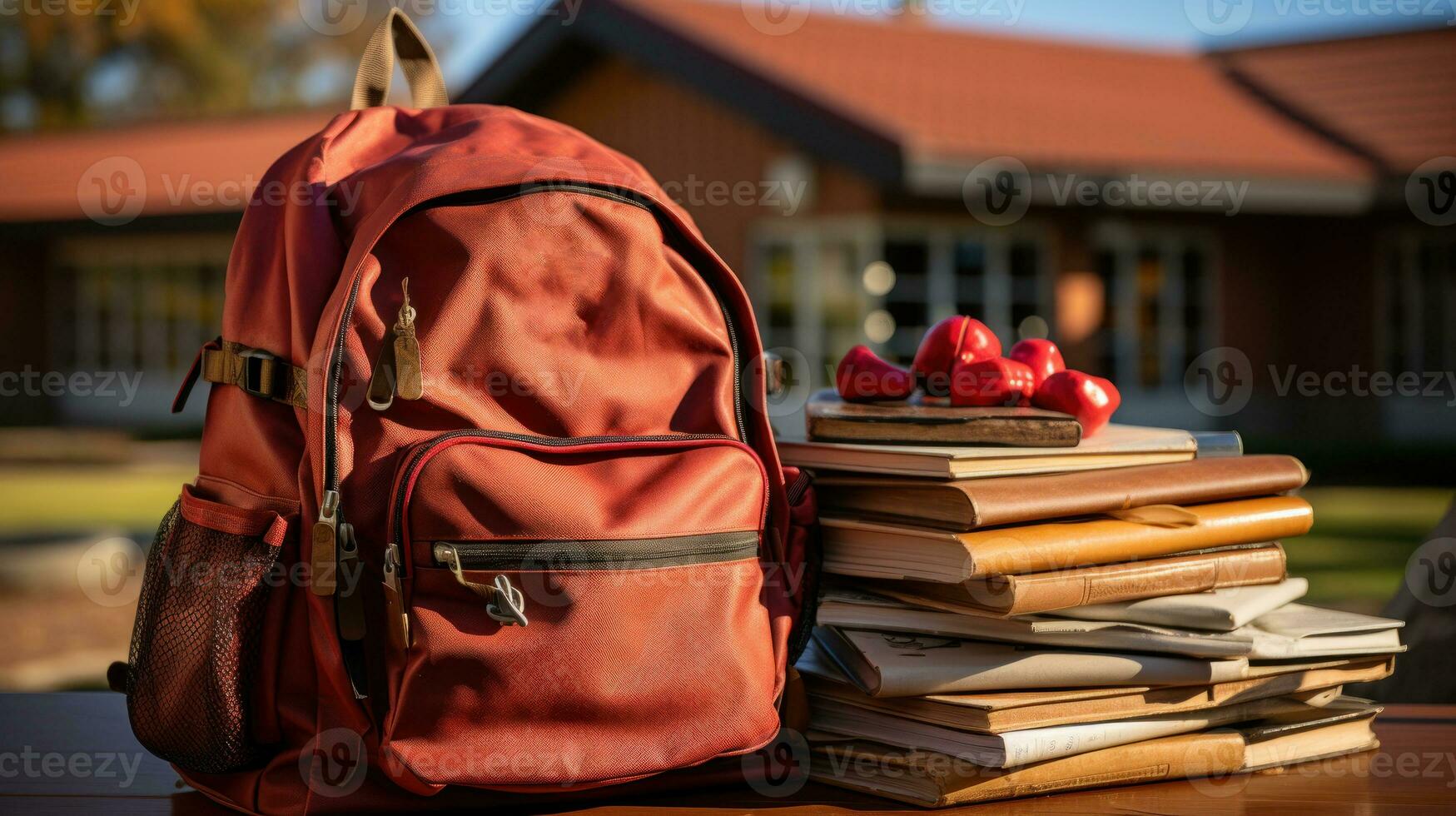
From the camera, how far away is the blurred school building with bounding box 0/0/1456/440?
10523 millimetres

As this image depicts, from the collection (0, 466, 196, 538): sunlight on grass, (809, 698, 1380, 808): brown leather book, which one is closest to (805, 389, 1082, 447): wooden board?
(809, 698, 1380, 808): brown leather book

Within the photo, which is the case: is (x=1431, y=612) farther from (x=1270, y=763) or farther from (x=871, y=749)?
(x=871, y=749)

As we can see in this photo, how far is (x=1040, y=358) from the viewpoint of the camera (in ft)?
5.54

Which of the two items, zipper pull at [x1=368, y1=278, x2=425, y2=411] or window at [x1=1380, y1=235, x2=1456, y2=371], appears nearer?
zipper pull at [x1=368, y1=278, x2=425, y2=411]

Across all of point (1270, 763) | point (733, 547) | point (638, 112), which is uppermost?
point (638, 112)

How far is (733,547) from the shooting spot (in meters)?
1.39

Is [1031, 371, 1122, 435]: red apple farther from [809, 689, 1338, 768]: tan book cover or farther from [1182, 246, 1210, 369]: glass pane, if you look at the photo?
[1182, 246, 1210, 369]: glass pane

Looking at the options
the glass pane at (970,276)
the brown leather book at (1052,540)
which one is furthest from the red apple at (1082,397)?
the glass pane at (970,276)

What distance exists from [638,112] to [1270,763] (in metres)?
11.1

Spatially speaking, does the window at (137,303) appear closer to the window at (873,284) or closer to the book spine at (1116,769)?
the window at (873,284)

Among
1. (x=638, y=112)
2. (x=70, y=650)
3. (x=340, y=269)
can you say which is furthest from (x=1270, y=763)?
(x=638, y=112)

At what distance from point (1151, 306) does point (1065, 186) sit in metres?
2.56

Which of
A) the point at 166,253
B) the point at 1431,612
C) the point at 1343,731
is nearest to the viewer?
the point at 1343,731

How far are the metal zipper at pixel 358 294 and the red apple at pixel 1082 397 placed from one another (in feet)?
1.30
